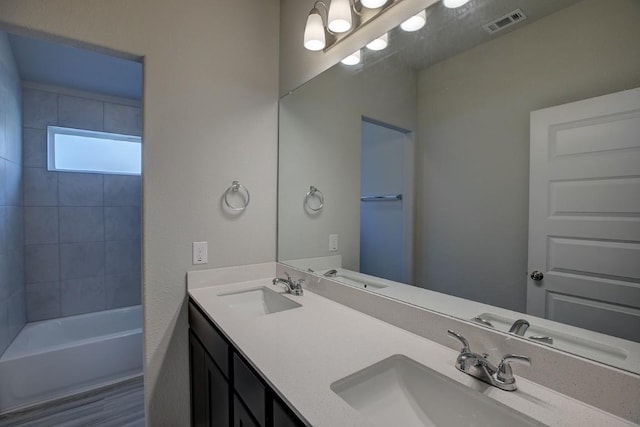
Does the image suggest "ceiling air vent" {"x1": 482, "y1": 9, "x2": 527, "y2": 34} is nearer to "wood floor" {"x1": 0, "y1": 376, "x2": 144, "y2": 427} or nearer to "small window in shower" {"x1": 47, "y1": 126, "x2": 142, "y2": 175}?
"wood floor" {"x1": 0, "y1": 376, "x2": 144, "y2": 427}

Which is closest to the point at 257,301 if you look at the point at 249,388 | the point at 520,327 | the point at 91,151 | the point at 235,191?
the point at 235,191

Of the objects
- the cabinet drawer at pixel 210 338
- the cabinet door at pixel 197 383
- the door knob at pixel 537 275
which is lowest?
the cabinet door at pixel 197 383

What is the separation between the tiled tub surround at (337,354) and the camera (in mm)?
630

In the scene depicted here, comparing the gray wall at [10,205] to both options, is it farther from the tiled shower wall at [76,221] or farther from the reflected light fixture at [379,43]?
the reflected light fixture at [379,43]

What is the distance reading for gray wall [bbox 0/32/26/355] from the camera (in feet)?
6.70

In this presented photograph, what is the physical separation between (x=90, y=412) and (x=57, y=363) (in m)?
0.45

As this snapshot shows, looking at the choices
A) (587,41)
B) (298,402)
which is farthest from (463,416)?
(587,41)

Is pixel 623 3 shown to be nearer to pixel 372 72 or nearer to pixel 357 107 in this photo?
pixel 372 72

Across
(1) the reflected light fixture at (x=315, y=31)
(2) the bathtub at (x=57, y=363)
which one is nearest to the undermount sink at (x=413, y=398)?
(1) the reflected light fixture at (x=315, y=31)

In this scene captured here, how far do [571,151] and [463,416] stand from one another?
735mm

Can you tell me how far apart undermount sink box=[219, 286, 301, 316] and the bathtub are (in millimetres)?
1392

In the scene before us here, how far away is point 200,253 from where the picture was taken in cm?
161

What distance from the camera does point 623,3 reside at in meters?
0.68

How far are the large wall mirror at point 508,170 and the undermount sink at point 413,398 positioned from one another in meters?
0.23
